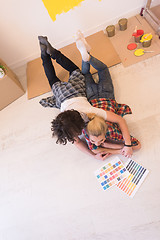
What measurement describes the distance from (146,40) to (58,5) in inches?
36.2

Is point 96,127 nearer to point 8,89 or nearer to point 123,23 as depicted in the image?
point 8,89

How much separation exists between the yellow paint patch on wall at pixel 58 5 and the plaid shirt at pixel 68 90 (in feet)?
2.27

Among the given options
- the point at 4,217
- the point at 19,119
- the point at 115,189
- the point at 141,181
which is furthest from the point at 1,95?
the point at 141,181

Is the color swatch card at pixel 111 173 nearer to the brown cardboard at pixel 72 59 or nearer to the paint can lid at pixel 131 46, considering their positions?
the brown cardboard at pixel 72 59

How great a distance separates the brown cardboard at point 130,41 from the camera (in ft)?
5.25

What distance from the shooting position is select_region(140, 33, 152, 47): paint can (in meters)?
1.57

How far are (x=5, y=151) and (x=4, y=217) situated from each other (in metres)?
0.54

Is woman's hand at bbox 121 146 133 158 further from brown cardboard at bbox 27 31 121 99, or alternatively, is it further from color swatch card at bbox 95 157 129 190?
brown cardboard at bbox 27 31 121 99

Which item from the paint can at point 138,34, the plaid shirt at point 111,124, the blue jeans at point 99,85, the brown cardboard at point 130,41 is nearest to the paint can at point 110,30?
the brown cardboard at point 130,41

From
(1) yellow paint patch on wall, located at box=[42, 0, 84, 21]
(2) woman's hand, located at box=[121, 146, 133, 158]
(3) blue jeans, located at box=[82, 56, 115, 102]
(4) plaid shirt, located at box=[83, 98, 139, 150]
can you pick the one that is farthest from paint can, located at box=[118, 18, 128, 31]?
(2) woman's hand, located at box=[121, 146, 133, 158]

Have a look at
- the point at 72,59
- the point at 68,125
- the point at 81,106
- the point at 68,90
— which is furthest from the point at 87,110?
the point at 72,59

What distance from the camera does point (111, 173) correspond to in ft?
3.88

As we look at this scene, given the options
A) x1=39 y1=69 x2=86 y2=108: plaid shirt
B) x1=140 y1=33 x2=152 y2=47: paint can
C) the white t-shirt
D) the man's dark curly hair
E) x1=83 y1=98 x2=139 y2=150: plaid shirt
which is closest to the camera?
the man's dark curly hair

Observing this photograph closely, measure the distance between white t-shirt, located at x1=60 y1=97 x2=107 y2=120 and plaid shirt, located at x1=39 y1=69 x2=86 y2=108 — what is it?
9 centimetres
